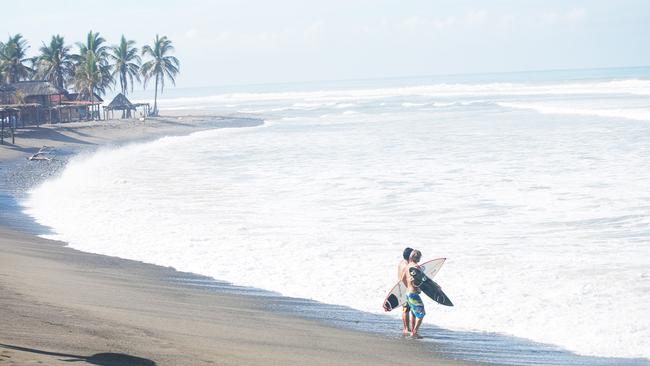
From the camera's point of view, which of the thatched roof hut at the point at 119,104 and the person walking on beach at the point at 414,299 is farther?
the thatched roof hut at the point at 119,104

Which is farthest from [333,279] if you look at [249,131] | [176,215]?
[249,131]

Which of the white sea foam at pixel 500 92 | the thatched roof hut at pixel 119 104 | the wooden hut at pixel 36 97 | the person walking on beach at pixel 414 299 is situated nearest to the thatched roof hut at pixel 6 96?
the wooden hut at pixel 36 97

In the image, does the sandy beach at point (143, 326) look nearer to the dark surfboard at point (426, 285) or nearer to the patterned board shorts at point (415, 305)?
the patterned board shorts at point (415, 305)

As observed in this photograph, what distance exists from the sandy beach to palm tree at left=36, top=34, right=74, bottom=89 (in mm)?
60254

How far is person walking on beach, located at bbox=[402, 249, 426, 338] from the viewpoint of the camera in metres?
9.28

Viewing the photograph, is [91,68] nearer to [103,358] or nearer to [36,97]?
[36,97]

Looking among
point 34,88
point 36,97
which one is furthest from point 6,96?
point 36,97

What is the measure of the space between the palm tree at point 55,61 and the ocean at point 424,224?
34906 mm

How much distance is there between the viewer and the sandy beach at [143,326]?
713 centimetres

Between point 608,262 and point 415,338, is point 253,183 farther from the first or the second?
point 415,338

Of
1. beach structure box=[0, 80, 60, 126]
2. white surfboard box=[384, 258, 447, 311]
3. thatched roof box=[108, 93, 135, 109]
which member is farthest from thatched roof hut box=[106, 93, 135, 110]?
white surfboard box=[384, 258, 447, 311]

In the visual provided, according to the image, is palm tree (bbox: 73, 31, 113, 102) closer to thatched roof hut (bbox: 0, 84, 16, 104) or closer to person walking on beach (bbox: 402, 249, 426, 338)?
thatched roof hut (bbox: 0, 84, 16, 104)

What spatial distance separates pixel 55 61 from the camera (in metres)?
70.6

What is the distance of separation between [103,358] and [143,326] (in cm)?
171
